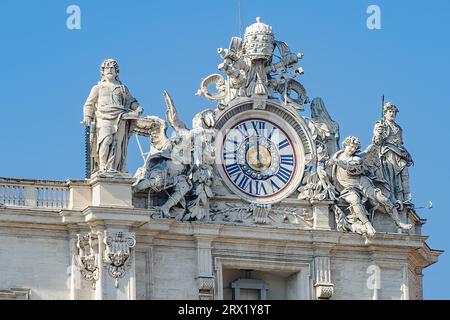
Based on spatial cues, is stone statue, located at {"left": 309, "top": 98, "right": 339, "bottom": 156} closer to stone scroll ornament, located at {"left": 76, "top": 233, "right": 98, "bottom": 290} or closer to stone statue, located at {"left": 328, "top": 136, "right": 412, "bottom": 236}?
stone statue, located at {"left": 328, "top": 136, "right": 412, "bottom": 236}

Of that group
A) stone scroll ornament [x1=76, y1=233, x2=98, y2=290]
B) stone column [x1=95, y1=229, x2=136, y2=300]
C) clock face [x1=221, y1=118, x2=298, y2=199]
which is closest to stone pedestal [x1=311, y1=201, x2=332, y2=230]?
clock face [x1=221, y1=118, x2=298, y2=199]

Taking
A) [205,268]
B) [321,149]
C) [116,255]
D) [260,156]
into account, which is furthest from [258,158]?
[116,255]

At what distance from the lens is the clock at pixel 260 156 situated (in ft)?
212

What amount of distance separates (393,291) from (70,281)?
7043mm

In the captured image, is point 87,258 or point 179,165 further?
point 179,165

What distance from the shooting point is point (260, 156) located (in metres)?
64.8

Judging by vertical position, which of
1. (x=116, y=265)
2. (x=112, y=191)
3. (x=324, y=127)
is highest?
(x=324, y=127)

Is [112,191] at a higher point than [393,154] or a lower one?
lower

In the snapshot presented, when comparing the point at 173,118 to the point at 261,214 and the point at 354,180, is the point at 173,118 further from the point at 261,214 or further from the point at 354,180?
the point at 354,180

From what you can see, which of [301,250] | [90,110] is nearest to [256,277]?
[301,250]

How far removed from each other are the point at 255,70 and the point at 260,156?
5.97 ft

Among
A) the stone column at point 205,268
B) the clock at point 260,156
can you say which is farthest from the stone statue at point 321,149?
the stone column at point 205,268

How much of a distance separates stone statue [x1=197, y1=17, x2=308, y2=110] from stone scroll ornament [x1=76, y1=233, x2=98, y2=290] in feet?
14.1

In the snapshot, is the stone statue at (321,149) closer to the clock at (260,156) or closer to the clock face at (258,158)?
the clock at (260,156)
